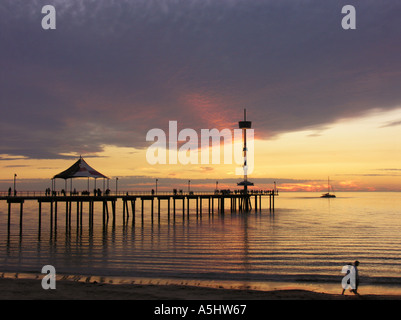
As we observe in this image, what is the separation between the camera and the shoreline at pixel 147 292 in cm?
1568

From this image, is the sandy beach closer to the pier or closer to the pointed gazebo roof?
the pier

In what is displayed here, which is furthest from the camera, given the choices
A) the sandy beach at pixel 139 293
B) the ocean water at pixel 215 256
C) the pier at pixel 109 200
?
the pier at pixel 109 200

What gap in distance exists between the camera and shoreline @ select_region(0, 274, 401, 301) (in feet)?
51.4

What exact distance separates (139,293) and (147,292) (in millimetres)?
431

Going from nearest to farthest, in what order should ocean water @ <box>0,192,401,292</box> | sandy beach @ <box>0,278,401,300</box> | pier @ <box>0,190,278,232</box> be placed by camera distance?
sandy beach @ <box>0,278,401,300</box>, ocean water @ <box>0,192,401,292</box>, pier @ <box>0,190,278,232</box>

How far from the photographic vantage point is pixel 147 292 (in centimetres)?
1673

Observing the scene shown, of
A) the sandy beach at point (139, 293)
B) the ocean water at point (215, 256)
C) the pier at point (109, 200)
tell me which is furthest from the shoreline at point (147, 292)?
the pier at point (109, 200)

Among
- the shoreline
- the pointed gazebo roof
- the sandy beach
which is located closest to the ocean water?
the shoreline

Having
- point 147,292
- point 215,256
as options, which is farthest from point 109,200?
point 147,292

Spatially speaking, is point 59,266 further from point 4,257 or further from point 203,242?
point 203,242

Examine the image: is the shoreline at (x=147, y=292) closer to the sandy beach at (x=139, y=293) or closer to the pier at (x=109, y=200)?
the sandy beach at (x=139, y=293)

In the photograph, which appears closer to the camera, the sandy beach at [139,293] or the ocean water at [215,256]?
the sandy beach at [139,293]
